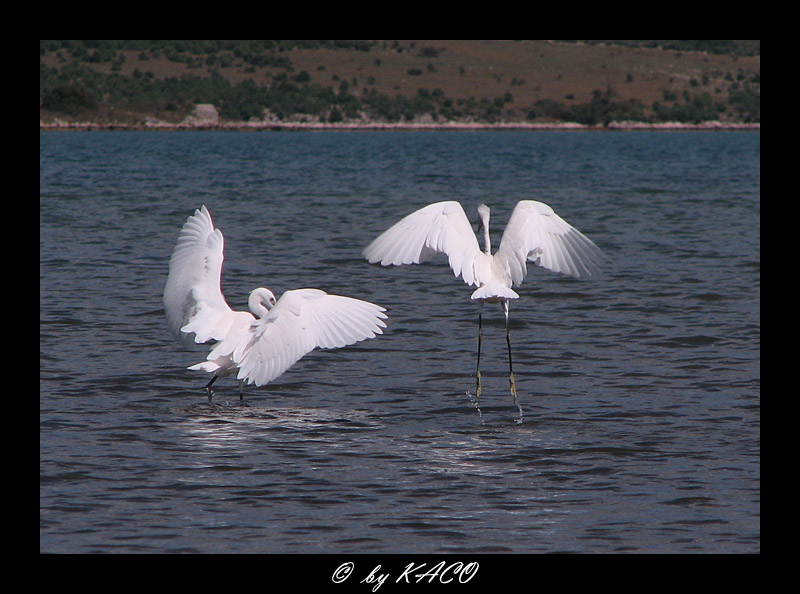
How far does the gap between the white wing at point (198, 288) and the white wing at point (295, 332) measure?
52 centimetres

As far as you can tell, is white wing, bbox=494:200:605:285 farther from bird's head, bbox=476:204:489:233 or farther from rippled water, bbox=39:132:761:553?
rippled water, bbox=39:132:761:553

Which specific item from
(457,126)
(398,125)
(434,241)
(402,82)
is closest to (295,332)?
(434,241)

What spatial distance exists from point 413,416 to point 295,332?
123 centimetres

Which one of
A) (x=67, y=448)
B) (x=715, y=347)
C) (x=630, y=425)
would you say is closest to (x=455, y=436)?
(x=630, y=425)

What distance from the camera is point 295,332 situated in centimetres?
988

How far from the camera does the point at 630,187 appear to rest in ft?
129

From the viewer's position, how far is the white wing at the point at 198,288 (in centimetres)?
1032

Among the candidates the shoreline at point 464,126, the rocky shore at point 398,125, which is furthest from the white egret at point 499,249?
the shoreline at point 464,126

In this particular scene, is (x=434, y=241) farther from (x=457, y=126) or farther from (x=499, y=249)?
(x=457, y=126)

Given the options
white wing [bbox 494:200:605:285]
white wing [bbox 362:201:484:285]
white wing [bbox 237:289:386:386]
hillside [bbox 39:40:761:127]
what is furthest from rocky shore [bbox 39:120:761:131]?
white wing [bbox 237:289:386:386]

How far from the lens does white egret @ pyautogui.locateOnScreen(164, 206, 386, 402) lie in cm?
987

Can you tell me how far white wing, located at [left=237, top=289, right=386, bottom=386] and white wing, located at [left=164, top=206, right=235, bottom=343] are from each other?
519mm

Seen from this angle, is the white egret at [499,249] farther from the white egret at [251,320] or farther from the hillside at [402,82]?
the hillside at [402,82]

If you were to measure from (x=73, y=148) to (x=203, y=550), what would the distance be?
62.8 metres
